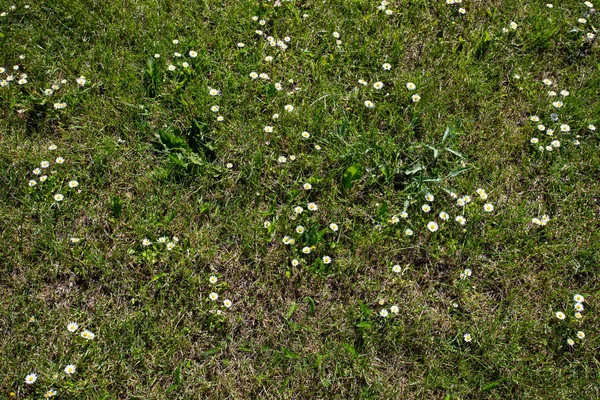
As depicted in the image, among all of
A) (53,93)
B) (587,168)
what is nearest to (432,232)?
(587,168)

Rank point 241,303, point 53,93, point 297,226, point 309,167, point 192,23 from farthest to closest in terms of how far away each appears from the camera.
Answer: point 192,23
point 53,93
point 309,167
point 297,226
point 241,303

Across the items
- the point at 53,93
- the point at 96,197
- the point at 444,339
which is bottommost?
Answer: the point at 444,339

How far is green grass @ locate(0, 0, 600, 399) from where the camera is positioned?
263 centimetres

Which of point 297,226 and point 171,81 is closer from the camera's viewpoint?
point 297,226

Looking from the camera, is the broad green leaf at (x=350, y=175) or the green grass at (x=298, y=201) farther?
the broad green leaf at (x=350, y=175)

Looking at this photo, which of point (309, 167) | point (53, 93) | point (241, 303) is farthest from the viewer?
point (53, 93)

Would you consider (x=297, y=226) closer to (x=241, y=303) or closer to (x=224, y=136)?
(x=241, y=303)

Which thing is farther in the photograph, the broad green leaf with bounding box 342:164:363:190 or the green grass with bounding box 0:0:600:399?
Result: the broad green leaf with bounding box 342:164:363:190

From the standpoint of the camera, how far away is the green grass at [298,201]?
2629 millimetres

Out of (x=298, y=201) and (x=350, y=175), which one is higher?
(x=350, y=175)

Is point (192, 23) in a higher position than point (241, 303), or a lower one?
higher

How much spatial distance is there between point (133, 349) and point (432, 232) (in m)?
1.62

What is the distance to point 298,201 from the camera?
3143 millimetres

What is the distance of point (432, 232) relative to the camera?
307 centimetres
